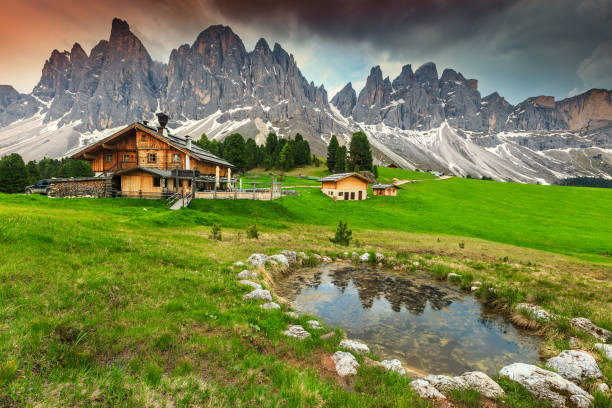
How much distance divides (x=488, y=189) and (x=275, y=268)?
348 ft

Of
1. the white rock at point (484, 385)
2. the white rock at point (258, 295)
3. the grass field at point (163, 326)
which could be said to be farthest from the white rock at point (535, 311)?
the white rock at point (258, 295)

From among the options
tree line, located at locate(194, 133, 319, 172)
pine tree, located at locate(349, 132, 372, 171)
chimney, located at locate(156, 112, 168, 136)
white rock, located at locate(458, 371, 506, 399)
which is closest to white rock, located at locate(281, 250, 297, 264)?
white rock, located at locate(458, 371, 506, 399)

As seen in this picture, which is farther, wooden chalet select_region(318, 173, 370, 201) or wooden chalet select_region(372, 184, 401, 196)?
wooden chalet select_region(372, 184, 401, 196)

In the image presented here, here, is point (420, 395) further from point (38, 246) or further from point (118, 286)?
point (38, 246)

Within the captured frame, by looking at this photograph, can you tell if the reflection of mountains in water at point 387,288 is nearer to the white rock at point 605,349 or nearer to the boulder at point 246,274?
the boulder at point 246,274

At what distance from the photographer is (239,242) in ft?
66.6

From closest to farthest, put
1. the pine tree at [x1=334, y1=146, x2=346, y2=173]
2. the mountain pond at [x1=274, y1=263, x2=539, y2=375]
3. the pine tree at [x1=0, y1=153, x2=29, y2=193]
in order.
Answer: the mountain pond at [x1=274, y1=263, x2=539, y2=375] < the pine tree at [x1=0, y1=153, x2=29, y2=193] < the pine tree at [x1=334, y1=146, x2=346, y2=173]

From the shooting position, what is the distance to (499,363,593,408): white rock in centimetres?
614

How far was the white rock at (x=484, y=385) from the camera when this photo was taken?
638 centimetres

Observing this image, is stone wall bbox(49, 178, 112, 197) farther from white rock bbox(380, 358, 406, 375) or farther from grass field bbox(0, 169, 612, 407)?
white rock bbox(380, 358, 406, 375)

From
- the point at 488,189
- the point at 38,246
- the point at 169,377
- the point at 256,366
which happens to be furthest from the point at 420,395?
the point at 488,189

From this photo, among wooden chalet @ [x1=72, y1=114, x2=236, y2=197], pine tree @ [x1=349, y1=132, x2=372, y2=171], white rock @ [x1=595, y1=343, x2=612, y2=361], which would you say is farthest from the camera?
pine tree @ [x1=349, y1=132, x2=372, y2=171]

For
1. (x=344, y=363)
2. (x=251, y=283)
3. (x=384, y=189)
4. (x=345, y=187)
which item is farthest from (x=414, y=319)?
(x=384, y=189)

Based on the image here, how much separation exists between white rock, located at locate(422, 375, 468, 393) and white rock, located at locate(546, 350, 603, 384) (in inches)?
142
